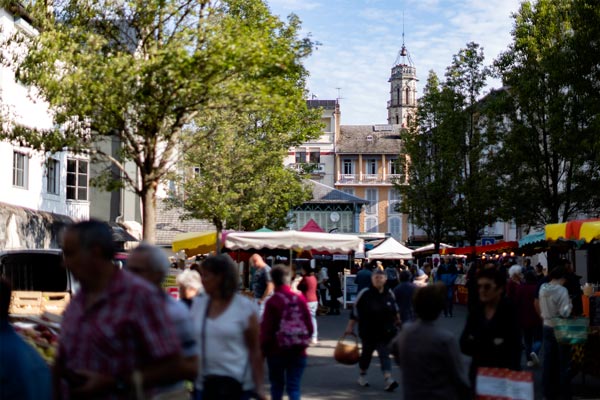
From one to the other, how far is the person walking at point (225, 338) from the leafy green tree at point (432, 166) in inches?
1677

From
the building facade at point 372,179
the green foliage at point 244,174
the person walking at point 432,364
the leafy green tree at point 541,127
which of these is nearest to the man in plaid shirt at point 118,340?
the person walking at point 432,364

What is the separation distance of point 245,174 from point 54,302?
2436cm

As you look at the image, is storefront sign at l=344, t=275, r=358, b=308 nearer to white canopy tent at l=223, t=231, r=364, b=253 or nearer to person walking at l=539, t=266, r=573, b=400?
white canopy tent at l=223, t=231, r=364, b=253

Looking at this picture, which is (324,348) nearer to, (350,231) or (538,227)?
(538,227)

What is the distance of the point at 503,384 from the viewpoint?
6770 mm

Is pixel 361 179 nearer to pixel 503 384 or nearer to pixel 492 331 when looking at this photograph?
pixel 492 331

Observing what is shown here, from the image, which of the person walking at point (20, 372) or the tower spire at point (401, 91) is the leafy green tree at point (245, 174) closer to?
the person walking at point (20, 372)

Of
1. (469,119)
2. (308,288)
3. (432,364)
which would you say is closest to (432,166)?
(469,119)

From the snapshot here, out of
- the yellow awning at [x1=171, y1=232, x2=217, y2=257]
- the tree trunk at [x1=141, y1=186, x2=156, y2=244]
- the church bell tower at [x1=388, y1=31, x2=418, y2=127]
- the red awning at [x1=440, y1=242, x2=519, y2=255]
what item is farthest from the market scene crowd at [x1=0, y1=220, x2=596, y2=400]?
the church bell tower at [x1=388, y1=31, x2=418, y2=127]

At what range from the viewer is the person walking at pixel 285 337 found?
8.70 metres

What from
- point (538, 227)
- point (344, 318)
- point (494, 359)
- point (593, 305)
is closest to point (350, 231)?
point (538, 227)

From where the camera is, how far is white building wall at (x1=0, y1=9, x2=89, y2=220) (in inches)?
1101

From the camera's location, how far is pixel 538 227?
40375 millimetres

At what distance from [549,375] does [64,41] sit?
12.2 meters
